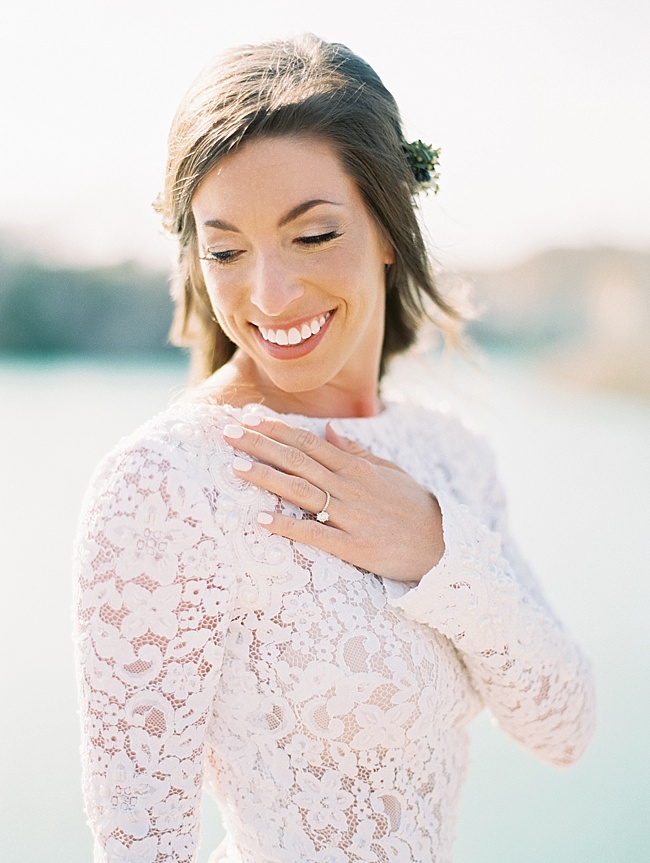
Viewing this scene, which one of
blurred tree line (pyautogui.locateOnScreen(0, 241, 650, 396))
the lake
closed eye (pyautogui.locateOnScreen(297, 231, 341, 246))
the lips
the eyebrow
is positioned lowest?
the lake

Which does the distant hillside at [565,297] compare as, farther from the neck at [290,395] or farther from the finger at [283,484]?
the finger at [283,484]

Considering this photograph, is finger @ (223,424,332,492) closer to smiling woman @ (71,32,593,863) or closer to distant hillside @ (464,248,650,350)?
smiling woman @ (71,32,593,863)

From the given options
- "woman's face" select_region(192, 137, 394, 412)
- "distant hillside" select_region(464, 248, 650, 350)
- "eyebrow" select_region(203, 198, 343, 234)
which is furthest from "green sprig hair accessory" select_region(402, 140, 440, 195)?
"distant hillside" select_region(464, 248, 650, 350)

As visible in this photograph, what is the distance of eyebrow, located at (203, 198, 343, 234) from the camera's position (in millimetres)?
1422

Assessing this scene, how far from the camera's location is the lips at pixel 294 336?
1.53 meters

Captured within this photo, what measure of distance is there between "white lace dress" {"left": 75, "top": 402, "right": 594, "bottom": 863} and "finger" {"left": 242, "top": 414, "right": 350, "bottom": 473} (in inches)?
1.9

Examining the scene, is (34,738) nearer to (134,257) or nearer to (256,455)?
(256,455)

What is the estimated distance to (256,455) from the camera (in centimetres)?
139

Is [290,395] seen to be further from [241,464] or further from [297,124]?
[297,124]

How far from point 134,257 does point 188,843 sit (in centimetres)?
750

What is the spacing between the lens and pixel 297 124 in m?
1.45

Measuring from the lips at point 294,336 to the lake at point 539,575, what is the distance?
0.25m

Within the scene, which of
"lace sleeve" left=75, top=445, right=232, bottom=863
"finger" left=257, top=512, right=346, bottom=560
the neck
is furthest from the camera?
the neck

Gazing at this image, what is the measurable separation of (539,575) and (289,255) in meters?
5.02
